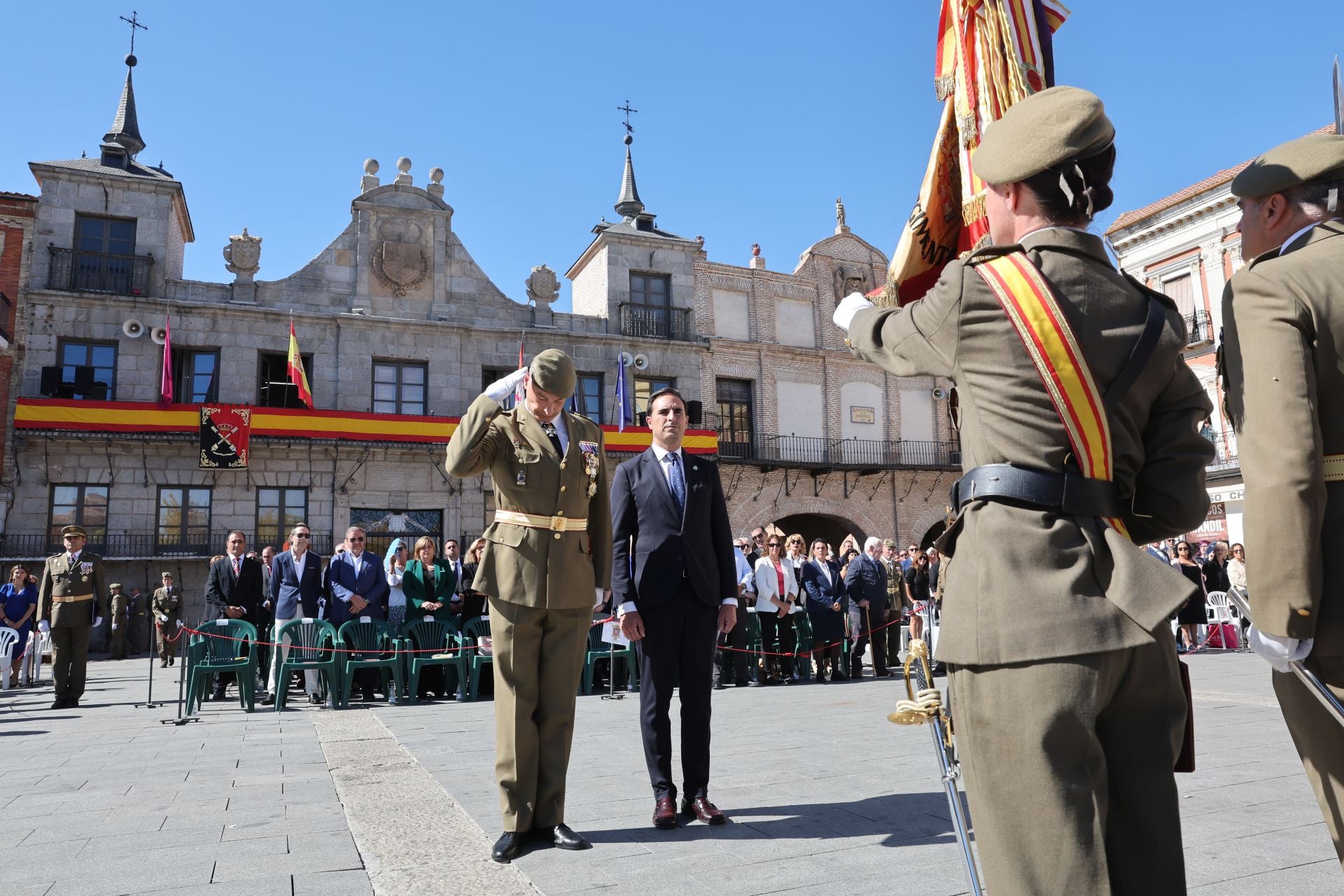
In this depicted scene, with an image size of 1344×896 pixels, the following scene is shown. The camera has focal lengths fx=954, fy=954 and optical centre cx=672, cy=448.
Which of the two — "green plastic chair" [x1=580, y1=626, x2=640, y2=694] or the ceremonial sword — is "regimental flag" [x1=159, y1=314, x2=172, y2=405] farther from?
the ceremonial sword

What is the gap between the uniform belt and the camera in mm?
3951

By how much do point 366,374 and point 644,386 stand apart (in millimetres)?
7112

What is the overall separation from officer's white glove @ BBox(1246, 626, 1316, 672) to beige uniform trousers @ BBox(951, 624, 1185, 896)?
0.45 m

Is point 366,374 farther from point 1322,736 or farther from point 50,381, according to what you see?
point 1322,736

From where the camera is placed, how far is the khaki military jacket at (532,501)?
385 centimetres

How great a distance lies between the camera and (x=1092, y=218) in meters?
2.04

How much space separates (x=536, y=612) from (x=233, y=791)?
6.75 ft

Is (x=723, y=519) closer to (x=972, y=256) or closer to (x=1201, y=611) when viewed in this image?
(x=972, y=256)

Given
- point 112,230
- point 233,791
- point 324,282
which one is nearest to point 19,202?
point 112,230

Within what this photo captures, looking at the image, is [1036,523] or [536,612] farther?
[536,612]

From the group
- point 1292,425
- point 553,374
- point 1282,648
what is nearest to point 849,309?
point 1292,425

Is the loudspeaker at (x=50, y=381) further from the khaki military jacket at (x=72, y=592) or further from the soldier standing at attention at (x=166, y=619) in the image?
the khaki military jacket at (x=72, y=592)

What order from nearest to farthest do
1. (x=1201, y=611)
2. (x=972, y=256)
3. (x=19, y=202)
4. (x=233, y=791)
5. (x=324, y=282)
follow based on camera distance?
1. (x=972, y=256)
2. (x=233, y=791)
3. (x=1201, y=611)
4. (x=19, y=202)
5. (x=324, y=282)

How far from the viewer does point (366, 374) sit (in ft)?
74.9
